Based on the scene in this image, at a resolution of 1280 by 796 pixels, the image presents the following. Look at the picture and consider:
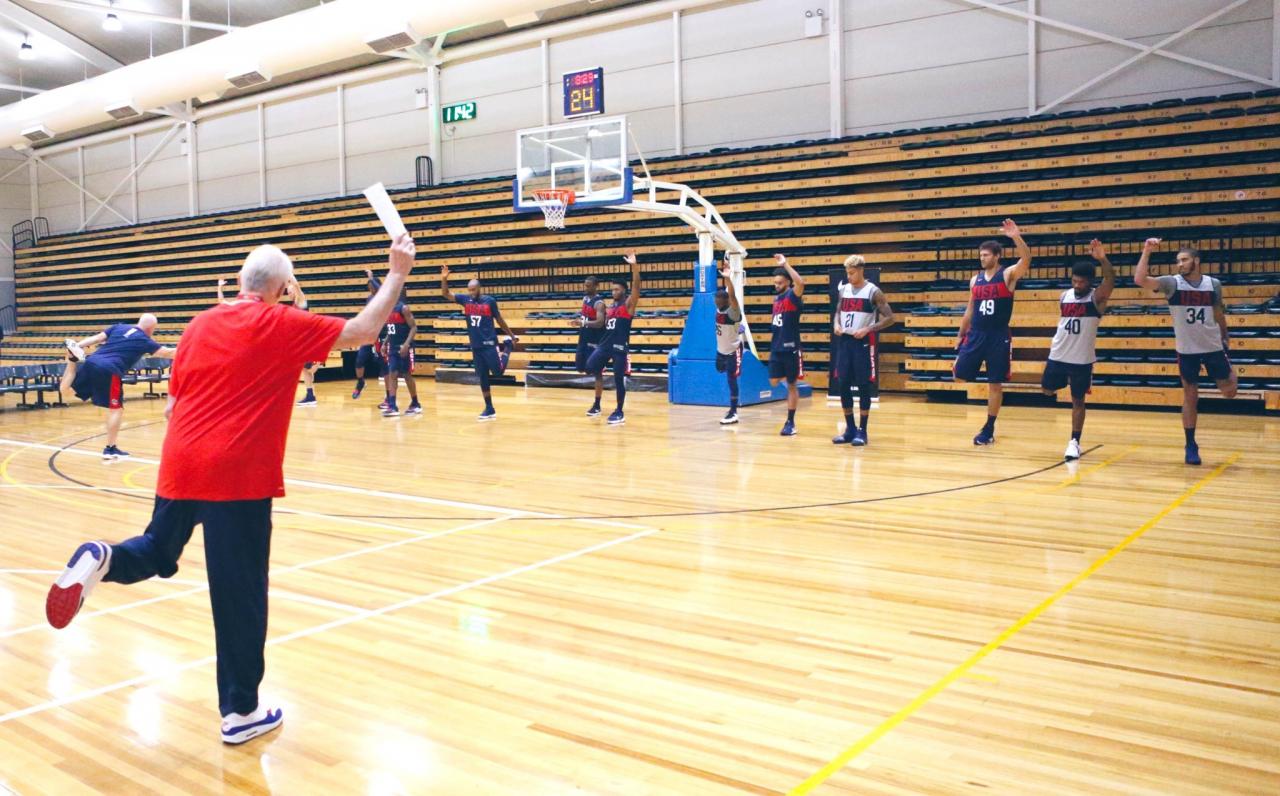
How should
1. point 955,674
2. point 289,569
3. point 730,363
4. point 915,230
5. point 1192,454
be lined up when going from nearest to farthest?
1. point 955,674
2. point 289,569
3. point 1192,454
4. point 730,363
5. point 915,230

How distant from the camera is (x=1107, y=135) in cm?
1264

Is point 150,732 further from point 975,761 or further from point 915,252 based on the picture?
point 915,252

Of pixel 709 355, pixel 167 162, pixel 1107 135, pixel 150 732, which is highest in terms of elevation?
pixel 167 162

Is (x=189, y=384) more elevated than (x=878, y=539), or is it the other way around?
(x=189, y=384)

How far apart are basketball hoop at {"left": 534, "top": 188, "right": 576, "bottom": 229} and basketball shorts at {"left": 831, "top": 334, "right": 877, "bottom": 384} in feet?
17.7

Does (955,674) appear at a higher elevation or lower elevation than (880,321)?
lower

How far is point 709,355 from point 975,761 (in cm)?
1020

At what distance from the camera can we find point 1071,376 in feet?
25.9

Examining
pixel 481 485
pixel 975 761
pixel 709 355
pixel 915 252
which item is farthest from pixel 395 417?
pixel 975 761

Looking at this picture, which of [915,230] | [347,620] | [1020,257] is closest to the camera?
[347,620]

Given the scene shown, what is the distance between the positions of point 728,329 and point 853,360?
2.21m

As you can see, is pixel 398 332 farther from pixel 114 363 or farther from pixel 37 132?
pixel 37 132

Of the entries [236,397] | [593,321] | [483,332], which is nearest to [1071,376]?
[593,321]

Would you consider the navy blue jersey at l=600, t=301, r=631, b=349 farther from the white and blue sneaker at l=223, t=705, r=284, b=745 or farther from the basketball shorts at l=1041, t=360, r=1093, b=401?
the white and blue sneaker at l=223, t=705, r=284, b=745
